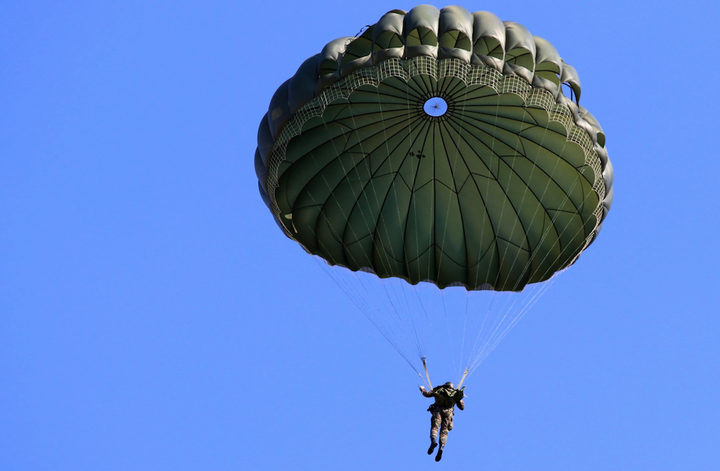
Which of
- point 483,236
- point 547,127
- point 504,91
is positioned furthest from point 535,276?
point 504,91

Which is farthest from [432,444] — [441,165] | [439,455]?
[441,165]

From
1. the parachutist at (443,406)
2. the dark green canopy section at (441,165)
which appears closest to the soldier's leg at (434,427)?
the parachutist at (443,406)

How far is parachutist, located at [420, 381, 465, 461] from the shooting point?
20203 millimetres

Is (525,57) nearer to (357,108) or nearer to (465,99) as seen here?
(465,99)

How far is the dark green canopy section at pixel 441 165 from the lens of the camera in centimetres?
1977

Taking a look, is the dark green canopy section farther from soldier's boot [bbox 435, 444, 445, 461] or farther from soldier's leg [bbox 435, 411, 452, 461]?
soldier's boot [bbox 435, 444, 445, 461]

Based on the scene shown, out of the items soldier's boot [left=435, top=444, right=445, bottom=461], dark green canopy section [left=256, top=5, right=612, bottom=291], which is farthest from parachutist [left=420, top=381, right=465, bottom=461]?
dark green canopy section [left=256, top=5, right=612, bottom=291]

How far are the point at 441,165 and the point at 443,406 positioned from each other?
5077 millimetres

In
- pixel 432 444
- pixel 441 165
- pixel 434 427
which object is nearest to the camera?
pixel 432 444

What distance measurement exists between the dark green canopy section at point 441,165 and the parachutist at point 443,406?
3.43 meters

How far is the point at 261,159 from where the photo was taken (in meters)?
21.6

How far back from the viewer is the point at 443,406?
20312 millimetres

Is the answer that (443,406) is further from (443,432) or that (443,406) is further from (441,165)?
(441,165)

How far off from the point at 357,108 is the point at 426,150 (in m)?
1.86
